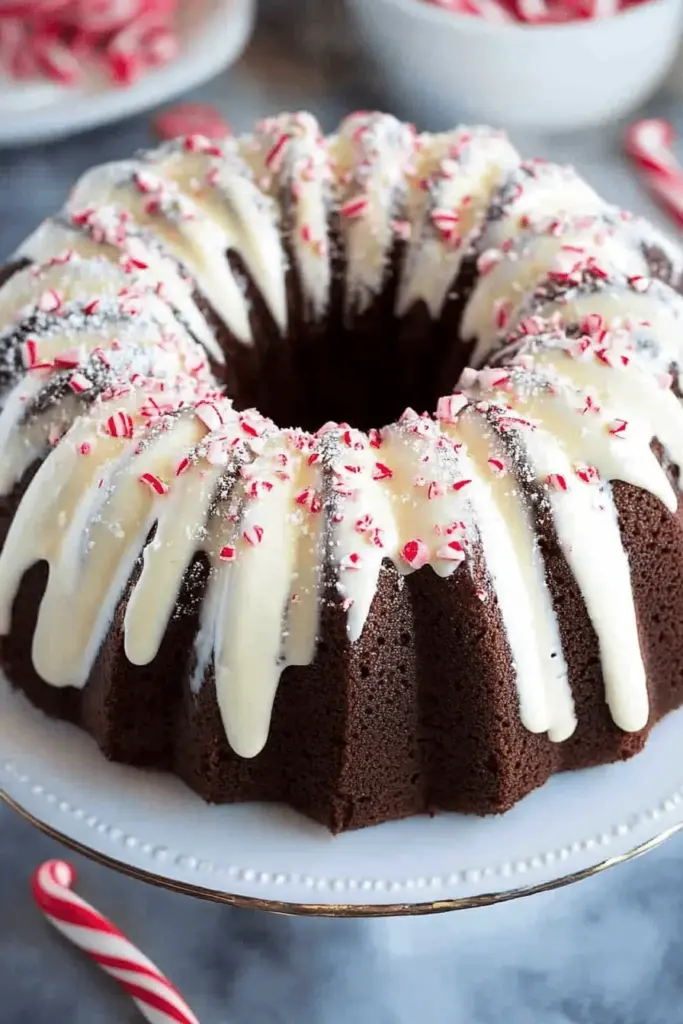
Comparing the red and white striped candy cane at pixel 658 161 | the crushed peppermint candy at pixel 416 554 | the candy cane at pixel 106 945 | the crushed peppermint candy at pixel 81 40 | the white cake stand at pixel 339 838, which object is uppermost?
the red and white striped candy cane at pixel 658 161

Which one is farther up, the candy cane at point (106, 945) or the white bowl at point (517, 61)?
the white bowl at point (517, 61)

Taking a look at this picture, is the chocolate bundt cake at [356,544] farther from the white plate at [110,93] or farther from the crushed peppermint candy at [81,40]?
the crushed peppermint candy at [81,40]

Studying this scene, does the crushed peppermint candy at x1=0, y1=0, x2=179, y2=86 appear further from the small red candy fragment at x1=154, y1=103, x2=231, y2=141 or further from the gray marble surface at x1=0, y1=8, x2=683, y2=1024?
the gray marble surface at x1=0, y1=8, x2=683, y2=1024

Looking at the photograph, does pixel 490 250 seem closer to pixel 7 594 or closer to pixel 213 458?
pixel 213 458

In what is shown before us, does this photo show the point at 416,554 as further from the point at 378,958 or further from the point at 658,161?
the point at 658,161

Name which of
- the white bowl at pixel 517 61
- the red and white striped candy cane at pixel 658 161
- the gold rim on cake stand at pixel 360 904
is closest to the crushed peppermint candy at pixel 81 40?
the white bowl at pixel 517 61
